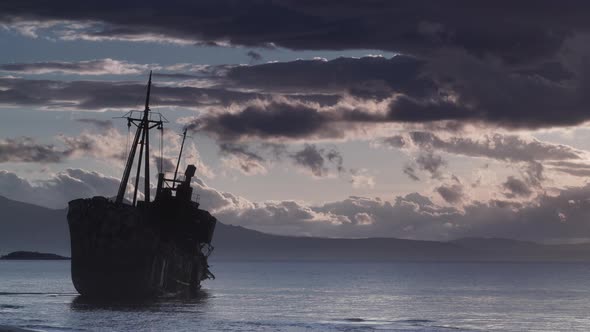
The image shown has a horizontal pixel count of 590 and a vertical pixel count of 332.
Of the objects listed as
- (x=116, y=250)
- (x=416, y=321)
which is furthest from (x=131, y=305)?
(x=416, y=321)

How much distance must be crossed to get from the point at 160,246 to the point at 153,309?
32.2 feet

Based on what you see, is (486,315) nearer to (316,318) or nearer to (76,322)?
(316,318)

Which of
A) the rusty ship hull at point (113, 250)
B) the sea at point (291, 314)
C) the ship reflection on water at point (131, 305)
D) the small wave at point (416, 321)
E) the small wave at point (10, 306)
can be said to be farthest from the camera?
the small wave at point (10, 306)

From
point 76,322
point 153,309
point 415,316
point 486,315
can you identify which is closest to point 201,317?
point 153,309

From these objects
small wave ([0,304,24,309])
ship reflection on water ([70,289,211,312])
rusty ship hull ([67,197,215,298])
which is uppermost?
rusty ship hull ([67,197,215,298])

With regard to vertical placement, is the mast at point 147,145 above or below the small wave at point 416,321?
above

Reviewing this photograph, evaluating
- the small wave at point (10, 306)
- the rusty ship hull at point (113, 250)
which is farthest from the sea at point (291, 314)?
the rusty ship hull at point (113, 250)

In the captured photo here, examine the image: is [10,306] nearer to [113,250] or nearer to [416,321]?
[113,250]

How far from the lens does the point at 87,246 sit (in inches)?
3858

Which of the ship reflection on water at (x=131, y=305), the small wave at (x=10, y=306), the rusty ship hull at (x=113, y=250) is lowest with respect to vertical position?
the small wave at (x=10, y=306)

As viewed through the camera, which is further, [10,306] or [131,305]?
[10,306]

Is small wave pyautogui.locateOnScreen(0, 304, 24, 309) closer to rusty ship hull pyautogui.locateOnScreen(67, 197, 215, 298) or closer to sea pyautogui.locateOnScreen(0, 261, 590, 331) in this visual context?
sea pyautogui.locateOnScreen(0, 261, 590, 331)

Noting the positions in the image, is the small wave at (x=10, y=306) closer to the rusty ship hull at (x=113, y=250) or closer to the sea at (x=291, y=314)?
the sea at (x=291, y=314)

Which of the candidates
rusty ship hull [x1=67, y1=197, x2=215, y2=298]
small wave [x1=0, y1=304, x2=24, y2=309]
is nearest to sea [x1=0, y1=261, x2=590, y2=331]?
small wave [x1=0, y1=304, x2=24, y2=309]
